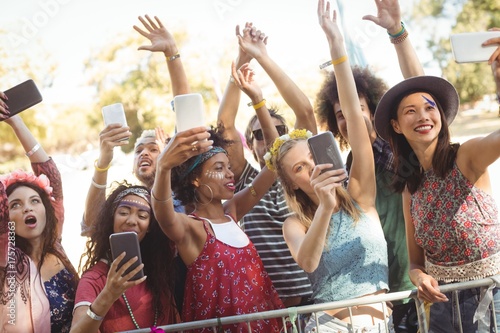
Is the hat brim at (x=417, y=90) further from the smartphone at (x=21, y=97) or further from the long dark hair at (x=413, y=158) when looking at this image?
the smartphone at (x=21, y=97)

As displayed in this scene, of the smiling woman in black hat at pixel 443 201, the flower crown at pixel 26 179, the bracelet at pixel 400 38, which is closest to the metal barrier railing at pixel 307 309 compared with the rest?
the smiling woman in black hat at pixel 443 201

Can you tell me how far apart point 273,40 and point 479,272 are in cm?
969

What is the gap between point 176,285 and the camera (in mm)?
2461

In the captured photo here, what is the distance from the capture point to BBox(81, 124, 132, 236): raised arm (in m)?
2.62

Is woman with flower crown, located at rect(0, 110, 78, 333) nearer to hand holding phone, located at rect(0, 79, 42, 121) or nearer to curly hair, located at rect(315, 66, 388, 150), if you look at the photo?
hand holding phone, located at rect(0, 79, 42, 121)

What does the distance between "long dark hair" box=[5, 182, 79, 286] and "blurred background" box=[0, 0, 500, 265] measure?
7.98 metres

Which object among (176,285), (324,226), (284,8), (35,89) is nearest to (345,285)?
(324,226)

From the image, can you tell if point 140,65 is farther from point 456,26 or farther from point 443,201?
point 443,201

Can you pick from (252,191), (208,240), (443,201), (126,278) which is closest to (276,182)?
(252,191)

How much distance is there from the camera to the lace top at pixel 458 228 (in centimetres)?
215

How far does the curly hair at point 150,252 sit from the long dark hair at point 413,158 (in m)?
0.86

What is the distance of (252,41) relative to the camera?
118 inches

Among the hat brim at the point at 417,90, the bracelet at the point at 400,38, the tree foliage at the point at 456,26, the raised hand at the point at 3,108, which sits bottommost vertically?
the tree foliage at the point at 456,26

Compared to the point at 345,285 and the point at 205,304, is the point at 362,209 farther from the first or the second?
the point at 205,304
